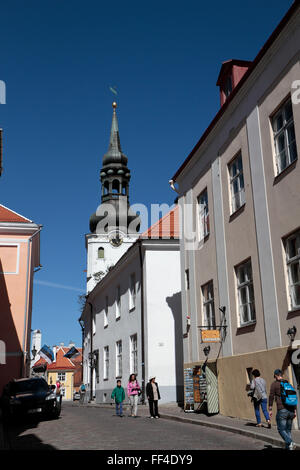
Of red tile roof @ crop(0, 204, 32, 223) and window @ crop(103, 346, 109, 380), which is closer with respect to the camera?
red tile roof @ crop(0, 204, 32, 223)

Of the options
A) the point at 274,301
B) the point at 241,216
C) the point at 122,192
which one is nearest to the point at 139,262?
the point at 241,216

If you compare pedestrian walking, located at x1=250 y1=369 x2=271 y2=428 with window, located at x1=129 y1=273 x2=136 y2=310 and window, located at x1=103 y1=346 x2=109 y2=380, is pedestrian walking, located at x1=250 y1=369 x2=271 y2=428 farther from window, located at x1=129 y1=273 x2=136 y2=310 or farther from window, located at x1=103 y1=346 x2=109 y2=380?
window, located at x1=103 y1=346 x2=109 y2=380

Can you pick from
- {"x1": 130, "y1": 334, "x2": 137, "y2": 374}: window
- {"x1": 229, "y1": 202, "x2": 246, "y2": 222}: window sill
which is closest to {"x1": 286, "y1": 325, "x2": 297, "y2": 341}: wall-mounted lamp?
{"x1": 229, "y1": 202, "x2": 246, "y2": 222}: window sill

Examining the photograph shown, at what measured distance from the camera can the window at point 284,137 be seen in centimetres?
1278

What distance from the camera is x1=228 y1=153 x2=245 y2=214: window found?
15.6 m

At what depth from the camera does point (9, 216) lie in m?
32.4

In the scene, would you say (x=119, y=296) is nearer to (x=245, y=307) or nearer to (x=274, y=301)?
(x=245, y=307)

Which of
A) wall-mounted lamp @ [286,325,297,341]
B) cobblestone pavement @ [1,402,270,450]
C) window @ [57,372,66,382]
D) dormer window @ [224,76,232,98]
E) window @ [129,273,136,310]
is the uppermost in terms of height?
dormer window @ [224,76,232,98]

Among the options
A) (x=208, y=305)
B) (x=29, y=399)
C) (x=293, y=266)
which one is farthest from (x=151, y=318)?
(x=293, y=266)

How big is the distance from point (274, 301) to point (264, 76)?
6.07 meters

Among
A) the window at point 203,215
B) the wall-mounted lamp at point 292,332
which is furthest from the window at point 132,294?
the wall-mounted lamp at point 292,332

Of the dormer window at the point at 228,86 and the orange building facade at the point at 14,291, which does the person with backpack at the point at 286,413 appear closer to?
the dormer window at the point at 228,86

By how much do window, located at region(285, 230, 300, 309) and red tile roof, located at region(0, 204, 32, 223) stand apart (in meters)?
22.0

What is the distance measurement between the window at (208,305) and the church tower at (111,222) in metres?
39.5
